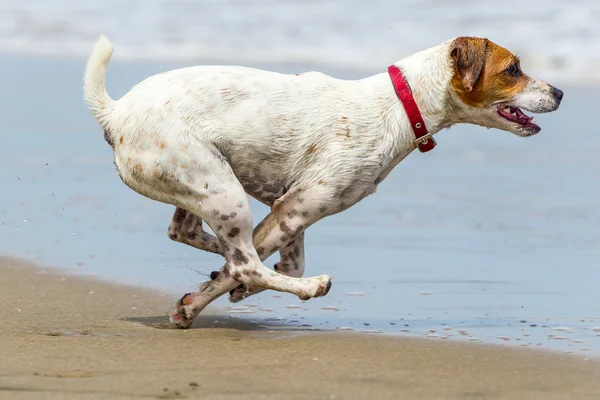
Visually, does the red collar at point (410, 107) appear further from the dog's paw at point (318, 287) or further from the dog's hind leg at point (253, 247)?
the dog's paw at point (318, 287)

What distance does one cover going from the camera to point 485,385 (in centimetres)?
488

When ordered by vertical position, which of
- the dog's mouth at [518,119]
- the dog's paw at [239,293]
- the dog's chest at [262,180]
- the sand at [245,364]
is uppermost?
the dog's mouth at [518,119]

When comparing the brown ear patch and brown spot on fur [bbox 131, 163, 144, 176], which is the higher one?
the brown ear patch

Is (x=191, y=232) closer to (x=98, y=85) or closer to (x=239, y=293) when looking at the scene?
(x=239, y=293)

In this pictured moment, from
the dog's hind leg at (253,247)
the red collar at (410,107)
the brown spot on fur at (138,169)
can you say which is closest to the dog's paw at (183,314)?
the dog's hind leg at (253,247)

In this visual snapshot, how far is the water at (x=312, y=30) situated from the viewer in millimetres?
16297

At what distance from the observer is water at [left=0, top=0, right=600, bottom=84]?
642 inches

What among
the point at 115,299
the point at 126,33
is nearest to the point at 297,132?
the point at 115,299

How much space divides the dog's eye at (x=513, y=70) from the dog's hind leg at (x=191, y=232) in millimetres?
1705

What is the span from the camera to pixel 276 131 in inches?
234

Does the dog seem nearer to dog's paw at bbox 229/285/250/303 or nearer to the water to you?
dog's paw at bbox 229/285/250/303

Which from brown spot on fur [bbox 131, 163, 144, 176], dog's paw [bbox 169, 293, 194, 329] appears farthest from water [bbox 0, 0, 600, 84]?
brown spot on fur [bbox 131, 163, 144, 176]

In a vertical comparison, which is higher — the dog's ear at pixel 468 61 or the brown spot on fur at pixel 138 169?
the dog's ear at pixel 468 61

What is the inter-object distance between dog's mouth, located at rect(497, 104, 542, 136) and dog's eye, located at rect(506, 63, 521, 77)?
0.17 meters
